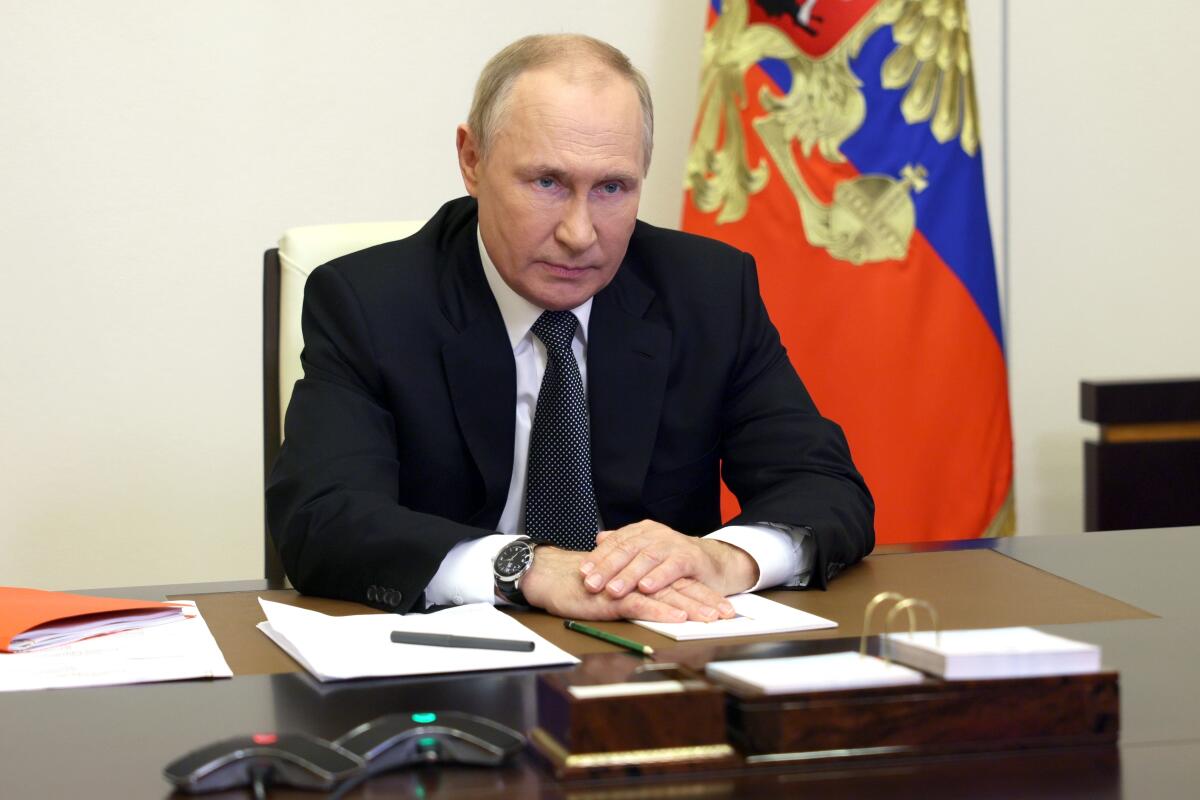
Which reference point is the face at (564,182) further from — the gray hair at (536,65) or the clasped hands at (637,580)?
the clasped hands at (637,580)

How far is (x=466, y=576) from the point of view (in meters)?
1.66

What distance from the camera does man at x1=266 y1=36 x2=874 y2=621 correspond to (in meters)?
2.04

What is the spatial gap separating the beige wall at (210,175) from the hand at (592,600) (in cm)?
236

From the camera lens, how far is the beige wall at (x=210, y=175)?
3.61 meters

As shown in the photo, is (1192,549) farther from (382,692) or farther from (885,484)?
(885,484)

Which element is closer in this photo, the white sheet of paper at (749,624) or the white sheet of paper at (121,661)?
the white sheet of paper at (121,661)

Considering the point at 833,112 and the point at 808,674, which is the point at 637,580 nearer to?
the point at 808,674

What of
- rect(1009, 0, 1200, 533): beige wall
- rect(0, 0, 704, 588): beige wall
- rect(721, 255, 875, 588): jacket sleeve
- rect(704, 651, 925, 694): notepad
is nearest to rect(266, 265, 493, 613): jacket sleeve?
rect(721, 255, 875, 588): jacket sleeve

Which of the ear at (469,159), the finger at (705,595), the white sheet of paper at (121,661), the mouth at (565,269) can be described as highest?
the ear at (469,159)

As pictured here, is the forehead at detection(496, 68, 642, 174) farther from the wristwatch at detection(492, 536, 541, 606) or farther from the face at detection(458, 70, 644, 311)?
the wristwatch at detection(492, 536, 541, 606)

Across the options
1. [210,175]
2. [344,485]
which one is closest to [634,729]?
[344,485]

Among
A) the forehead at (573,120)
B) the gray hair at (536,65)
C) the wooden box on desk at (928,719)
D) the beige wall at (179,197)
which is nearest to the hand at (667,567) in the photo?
the wooden box on desk at (928,719)

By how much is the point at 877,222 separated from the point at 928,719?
8.31 feet

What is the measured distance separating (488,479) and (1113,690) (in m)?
1.20
